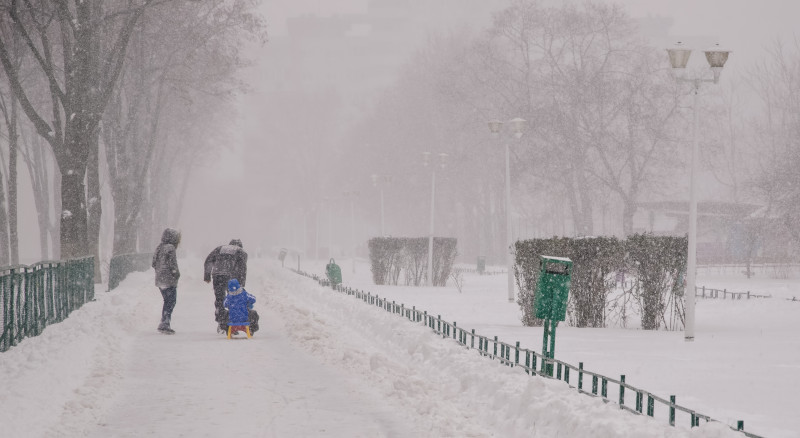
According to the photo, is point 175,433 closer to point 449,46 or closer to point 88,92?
point 88,92

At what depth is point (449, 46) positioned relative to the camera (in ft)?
207

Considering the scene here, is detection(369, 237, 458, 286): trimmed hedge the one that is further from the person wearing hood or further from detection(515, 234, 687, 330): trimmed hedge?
the person wearing hood

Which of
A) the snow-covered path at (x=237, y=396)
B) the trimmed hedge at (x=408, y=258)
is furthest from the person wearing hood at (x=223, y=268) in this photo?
the trimmed hedge at (x=408, y=258)

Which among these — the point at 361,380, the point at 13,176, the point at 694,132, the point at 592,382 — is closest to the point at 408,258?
the point at 13,176

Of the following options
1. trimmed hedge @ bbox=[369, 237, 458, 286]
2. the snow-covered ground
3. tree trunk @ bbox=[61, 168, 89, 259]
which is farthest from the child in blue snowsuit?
trimmed hedge @ bbox=[369, 237, 458, 286]

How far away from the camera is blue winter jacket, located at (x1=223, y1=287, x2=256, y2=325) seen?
1541 centimetres

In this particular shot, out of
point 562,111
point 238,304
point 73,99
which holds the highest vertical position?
point 562,111

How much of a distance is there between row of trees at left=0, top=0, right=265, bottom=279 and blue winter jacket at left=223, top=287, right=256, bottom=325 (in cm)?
905

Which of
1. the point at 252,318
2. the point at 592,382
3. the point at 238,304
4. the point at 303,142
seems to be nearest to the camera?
the point at 592,382

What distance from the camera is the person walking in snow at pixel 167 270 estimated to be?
52.6 ft

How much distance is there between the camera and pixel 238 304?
1548 cm

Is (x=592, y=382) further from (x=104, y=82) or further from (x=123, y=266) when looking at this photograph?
(x=123, y=266)

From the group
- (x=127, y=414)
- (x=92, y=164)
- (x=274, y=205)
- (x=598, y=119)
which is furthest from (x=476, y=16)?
(x=127, y=414)

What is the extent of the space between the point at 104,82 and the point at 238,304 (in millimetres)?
13398
